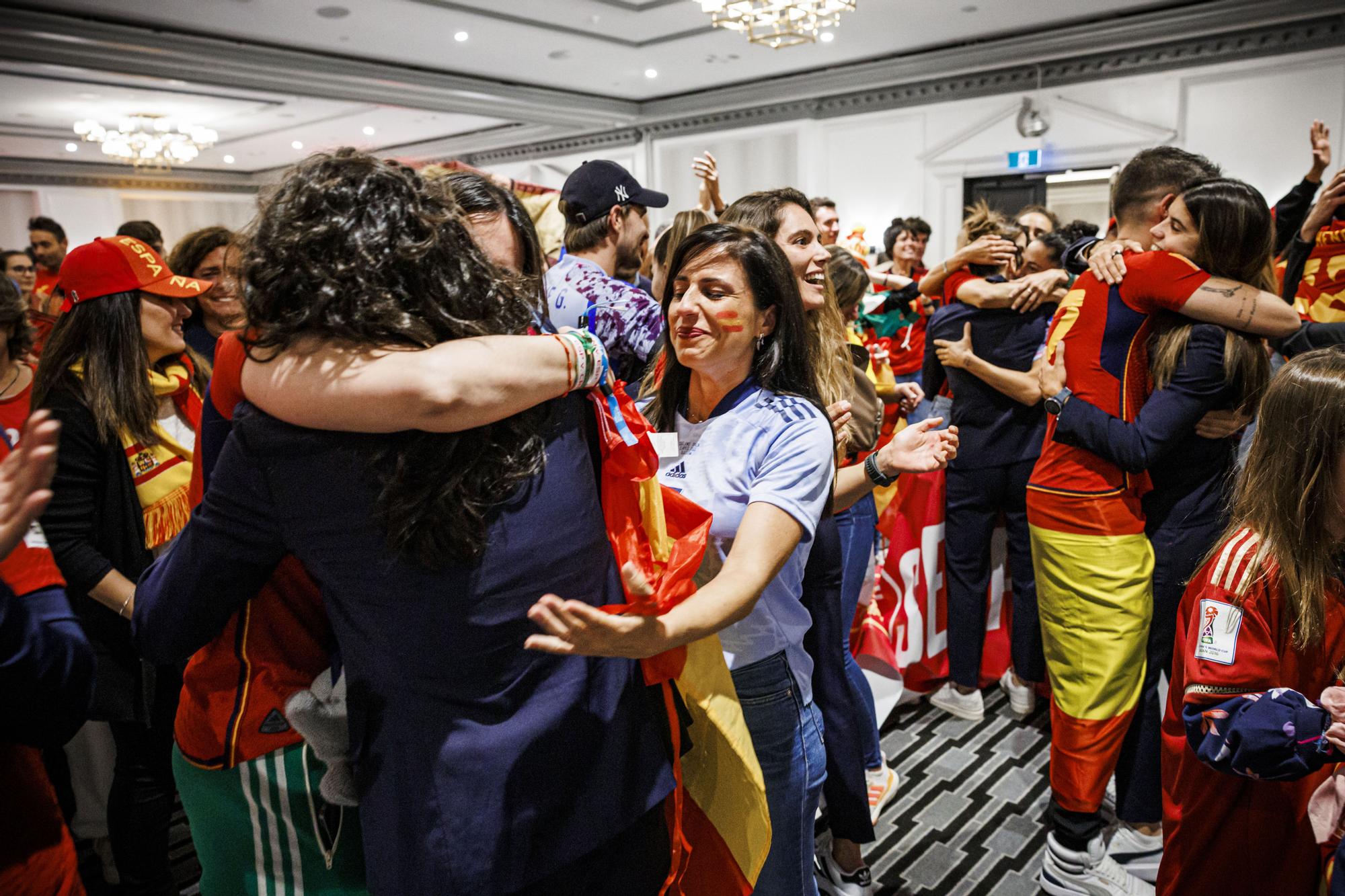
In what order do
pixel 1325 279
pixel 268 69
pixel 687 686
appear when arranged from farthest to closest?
→ 1. pixel 268 69
2. pixel 1325 279
3. pixel 687 686

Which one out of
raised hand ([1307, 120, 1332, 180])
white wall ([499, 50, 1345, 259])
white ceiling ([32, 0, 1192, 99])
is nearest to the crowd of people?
raised hand ([1307, 120, 1332, 180])

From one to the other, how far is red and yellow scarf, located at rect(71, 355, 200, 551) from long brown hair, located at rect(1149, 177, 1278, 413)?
2.37 m

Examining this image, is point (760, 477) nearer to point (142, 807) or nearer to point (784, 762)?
point (784, 762)

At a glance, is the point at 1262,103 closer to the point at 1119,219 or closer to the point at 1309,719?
the point at 1119,219

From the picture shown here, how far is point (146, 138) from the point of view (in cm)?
1190

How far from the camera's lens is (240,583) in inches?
40.8

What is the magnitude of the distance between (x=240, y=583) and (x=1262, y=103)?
31.5ft

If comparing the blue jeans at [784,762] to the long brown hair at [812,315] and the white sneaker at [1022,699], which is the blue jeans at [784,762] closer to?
the long brown hair at [812,315]

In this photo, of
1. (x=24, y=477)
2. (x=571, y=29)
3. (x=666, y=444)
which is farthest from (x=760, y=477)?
(x=571, y=29)

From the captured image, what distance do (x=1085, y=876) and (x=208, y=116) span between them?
13.9m

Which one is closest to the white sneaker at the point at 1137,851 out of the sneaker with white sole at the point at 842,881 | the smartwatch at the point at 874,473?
the sneaker with white sole at the point at 842,881

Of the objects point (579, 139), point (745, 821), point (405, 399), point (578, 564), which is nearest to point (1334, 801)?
point (745, 821)

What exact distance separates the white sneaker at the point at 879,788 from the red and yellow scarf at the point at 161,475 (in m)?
2.04

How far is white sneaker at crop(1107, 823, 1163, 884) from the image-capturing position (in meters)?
2.37
